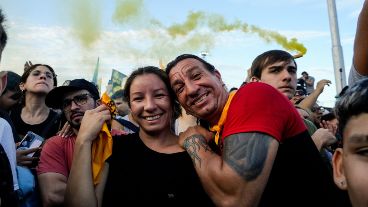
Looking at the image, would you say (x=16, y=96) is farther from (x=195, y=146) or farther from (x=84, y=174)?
(x=195, y=146)

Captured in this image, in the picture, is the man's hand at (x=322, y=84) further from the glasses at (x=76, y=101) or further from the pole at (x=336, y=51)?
the pole at (x=336, y=51)

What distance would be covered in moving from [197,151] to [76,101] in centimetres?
175

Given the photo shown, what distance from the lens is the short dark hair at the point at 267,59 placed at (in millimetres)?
4148

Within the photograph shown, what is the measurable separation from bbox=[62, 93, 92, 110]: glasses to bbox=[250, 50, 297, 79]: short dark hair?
1897 millimetres

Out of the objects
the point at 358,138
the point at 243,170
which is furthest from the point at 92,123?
the point at 358,138

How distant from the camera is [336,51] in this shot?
11.3m

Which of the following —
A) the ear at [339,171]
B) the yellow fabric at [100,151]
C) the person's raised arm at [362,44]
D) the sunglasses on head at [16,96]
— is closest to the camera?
the ear at [339,171]

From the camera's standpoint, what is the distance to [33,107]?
5.22 metres

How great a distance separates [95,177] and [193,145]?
32.2 inches

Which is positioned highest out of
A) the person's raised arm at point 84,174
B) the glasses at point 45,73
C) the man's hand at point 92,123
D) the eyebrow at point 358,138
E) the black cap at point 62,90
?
the glasses at point 45,73

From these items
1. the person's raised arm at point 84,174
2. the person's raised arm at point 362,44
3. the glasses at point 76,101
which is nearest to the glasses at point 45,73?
the glasses at point 76,101

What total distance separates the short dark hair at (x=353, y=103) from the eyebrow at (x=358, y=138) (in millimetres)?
104

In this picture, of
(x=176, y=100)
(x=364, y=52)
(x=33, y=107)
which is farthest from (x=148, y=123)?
(x=33, y=107)

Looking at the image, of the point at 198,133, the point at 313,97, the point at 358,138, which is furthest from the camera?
the point at 313,97
